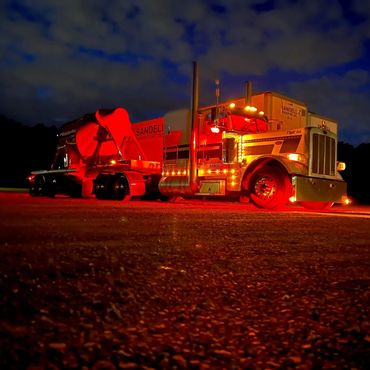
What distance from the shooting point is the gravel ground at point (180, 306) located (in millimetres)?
1446

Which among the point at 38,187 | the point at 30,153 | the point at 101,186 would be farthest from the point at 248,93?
the point at 30,153

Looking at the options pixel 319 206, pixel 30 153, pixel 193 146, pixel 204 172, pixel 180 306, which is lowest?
pixel 180 306

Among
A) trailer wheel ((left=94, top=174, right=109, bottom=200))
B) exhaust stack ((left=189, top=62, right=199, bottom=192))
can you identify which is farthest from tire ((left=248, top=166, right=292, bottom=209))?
trailer wheel ((left=94, top=174, right=109, bottom=200))

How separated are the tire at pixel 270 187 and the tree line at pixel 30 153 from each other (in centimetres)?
2831

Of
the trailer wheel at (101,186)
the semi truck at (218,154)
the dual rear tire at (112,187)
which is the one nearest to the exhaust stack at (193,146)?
the semi truck at (218,154)

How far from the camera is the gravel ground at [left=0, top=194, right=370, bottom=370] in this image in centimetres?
145

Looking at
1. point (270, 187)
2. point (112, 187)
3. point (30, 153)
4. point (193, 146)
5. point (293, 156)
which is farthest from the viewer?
point (30, 153)

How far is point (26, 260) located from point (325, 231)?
3979 millimetres

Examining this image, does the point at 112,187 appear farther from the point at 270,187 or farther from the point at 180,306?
the point at 180,306

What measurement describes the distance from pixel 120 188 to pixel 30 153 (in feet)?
137

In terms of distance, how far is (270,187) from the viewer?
11.4m

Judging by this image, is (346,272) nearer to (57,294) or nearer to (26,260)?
(57,294)

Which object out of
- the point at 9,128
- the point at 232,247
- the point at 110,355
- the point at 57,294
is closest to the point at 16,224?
the point at 232,247

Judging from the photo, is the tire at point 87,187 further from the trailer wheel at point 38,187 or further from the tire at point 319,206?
the tire at point 319,206
